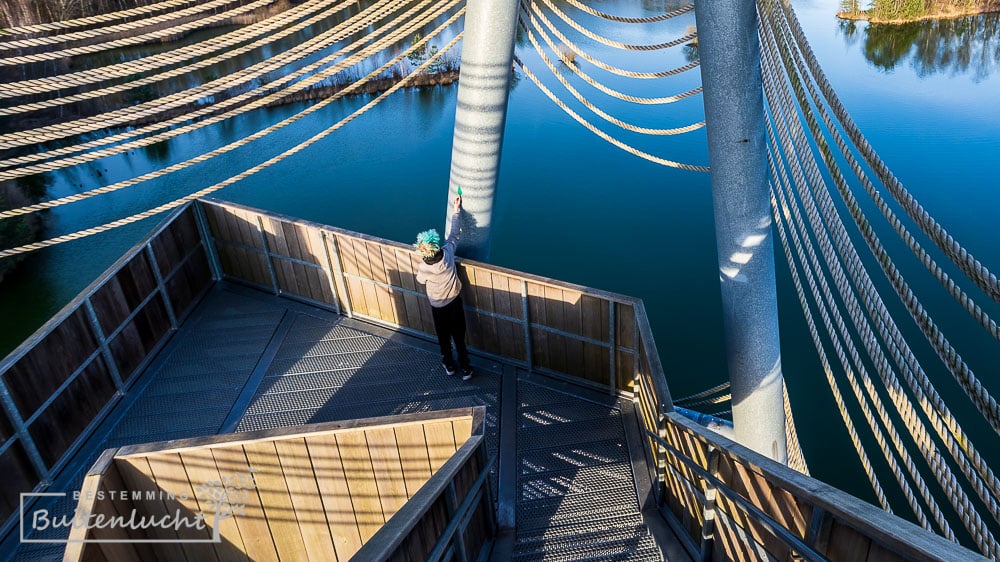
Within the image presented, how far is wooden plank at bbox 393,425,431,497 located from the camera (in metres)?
3.86

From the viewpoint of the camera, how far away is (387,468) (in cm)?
404

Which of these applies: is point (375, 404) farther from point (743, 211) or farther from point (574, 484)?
point (743, 211)

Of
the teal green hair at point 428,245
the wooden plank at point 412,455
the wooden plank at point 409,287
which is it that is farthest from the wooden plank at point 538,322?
the wooden plank at point 412,455

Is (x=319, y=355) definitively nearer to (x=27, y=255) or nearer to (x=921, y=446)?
(x=921, y=446)

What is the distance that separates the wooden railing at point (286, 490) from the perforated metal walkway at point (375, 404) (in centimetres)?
58

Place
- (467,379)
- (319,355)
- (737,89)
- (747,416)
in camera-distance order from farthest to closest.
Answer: (319,355) < (467,379) < (747,416) < (737,89)

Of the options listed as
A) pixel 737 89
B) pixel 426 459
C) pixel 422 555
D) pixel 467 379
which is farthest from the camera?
pixel 467 379

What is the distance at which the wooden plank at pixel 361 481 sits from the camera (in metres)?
3.89

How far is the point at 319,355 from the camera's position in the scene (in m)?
5.91

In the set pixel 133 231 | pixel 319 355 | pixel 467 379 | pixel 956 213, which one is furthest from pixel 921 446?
pixel 133 231

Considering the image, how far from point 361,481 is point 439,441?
54cm

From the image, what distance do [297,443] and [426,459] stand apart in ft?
2.23

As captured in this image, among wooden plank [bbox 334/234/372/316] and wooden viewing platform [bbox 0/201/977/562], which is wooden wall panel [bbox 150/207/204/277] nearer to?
wooden viewing platform [bbox 0/201/977/562]

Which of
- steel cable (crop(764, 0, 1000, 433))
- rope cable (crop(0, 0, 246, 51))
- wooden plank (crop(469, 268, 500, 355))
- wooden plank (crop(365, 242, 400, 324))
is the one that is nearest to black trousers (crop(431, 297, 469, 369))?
wooden plank (crop(469, 268, 500, 355))
